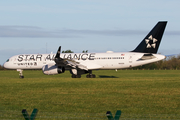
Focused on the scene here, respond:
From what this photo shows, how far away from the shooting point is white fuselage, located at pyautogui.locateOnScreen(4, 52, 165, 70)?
111 ft

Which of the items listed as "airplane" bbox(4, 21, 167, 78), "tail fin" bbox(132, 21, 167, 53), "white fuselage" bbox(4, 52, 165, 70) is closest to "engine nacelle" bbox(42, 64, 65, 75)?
"airplane" bbox(4, 21, 167, 78)

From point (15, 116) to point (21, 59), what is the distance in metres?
29.5

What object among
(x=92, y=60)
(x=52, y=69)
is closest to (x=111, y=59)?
(x=92, y=60)

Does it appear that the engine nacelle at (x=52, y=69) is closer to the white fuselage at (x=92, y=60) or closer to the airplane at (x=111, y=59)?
the airplane at (x=111, y=59)

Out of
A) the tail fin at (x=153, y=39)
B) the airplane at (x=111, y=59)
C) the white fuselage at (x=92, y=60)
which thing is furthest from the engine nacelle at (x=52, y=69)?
the tail fin at (x=153, y=39)

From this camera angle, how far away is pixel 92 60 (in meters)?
35.6

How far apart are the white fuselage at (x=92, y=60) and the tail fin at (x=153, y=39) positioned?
122 cm

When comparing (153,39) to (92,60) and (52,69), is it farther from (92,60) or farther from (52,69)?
(52,69)

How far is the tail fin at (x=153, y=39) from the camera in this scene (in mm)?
33469

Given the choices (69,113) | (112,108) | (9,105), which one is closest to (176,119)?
(112,108)

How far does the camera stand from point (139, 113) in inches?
413

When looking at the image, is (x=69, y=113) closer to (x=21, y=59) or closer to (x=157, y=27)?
(x=157, y=27)

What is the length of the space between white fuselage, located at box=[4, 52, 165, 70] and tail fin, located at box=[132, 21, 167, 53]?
1225 mm

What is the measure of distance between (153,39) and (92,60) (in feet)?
26.4
